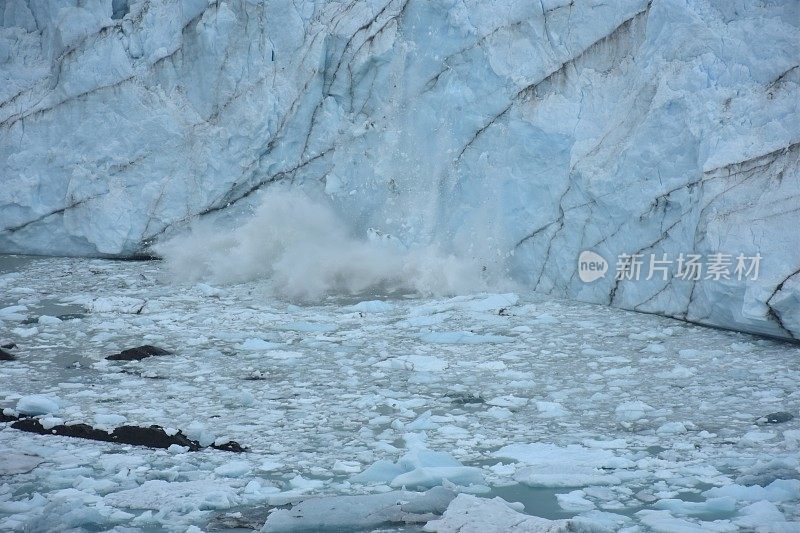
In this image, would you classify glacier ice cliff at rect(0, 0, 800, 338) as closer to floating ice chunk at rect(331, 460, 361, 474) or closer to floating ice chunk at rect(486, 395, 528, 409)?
floating ice chunk at rect(486, 395, 528, 409)

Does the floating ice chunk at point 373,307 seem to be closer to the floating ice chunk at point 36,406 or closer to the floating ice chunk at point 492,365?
the floating ice chunk at point 492,365

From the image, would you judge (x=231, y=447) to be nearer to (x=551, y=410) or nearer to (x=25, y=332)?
(x=551, y=410)

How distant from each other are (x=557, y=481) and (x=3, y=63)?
6839 mm

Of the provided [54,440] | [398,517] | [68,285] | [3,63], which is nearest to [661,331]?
[398,517]

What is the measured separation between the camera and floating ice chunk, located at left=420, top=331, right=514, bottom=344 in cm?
488

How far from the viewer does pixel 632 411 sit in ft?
11.9

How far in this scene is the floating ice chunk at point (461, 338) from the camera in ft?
16.0

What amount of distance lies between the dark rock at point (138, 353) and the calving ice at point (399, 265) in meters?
0.09

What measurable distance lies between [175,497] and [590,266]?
3571mm

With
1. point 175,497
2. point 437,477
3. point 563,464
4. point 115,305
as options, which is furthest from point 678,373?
point 115,305

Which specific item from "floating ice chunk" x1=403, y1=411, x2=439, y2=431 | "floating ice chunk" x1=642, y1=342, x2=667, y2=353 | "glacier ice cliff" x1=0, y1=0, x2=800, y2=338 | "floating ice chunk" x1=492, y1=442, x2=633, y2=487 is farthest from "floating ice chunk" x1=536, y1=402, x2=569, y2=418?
"glacier ice cliff" x1=0, y1=0, x2=800, y2=338

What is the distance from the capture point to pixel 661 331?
196 inches

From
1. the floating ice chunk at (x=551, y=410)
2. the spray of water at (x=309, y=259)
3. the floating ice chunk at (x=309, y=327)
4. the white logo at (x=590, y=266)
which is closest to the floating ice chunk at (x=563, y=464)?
the floating ice chunk at (x=551, y=410)

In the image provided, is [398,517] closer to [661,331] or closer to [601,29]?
[661,331]
